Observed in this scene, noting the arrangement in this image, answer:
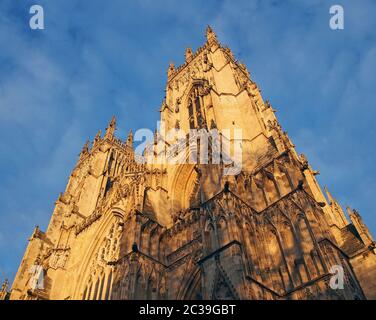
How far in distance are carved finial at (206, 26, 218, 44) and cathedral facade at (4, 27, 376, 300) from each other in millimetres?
3918

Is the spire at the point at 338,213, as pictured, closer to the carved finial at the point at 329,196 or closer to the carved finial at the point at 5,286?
the carved finial at the point at 329,196

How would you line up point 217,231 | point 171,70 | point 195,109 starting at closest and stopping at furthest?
point 217,231 < point 195,109 < point 171,70

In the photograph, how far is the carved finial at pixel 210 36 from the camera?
3167 centimetres

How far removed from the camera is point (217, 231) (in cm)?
1219

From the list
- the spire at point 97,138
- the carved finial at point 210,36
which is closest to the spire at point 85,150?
the spire at point 97,138

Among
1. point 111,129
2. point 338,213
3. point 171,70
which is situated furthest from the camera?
point 111,129

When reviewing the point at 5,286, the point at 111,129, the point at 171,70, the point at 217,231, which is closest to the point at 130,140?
the point at 111,129

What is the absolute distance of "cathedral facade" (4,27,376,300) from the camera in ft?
36.7

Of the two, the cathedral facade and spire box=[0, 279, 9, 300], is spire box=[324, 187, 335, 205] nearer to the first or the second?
the cathedral facade

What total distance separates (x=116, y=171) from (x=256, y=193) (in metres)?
25.3

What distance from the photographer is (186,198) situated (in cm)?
1986

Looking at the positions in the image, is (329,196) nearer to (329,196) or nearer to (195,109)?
(329,196)

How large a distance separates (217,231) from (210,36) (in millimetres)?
24299

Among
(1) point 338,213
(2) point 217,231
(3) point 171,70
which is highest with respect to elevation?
(3) point 171,70
